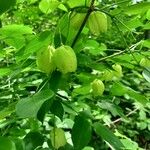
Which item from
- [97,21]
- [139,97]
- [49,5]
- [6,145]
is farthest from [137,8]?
[6,145]

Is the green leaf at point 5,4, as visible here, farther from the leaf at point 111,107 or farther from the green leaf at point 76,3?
the leaf at point 111,107

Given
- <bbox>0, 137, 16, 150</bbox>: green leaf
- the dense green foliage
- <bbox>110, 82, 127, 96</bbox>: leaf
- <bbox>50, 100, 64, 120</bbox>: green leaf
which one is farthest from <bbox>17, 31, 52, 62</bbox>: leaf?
<bbox>110, 82, 127, 96</bbox>: leaf

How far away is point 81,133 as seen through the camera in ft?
3.24

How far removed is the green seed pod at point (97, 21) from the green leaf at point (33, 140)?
31cm

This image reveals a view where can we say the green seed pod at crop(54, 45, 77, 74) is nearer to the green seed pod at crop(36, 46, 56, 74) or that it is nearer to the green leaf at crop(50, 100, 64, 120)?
the green seed pod at crop(36, 46, 56, 74)

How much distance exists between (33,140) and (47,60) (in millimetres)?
270

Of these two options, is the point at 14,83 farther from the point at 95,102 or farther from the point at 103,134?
the point at 103,134

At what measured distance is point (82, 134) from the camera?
987 millimetres

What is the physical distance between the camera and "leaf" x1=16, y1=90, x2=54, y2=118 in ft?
2.42

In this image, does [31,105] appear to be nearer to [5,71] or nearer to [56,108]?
[56,108]

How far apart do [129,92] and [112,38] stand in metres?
2.71

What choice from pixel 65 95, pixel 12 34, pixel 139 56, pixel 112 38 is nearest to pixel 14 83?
pixel 65 95

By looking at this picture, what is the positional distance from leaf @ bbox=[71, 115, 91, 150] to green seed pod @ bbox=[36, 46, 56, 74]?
0.56ft

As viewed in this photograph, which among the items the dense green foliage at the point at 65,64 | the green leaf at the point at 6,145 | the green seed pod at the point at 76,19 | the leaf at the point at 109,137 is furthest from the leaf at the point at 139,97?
the green leaf at the point at 6,145
